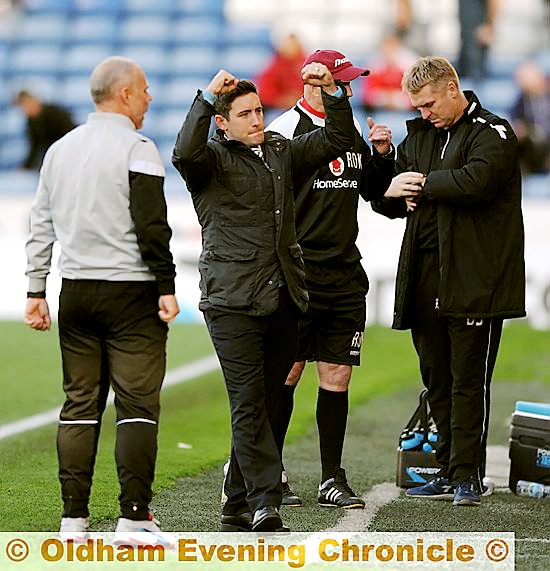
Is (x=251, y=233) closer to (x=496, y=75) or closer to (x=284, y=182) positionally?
(x=284, y=182)

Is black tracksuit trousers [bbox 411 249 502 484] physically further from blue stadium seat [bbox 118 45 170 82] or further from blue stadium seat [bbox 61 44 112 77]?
blue stadium seat [bbox 61 44 112 77]

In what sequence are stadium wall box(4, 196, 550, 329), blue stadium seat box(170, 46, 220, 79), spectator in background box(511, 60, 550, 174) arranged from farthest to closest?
1. blue stadium seat box(170, 46, 220, 79)
2. spectator in background box(511, 60, 550, 174)
3. stadium wall box(4, 196, 550, 329)

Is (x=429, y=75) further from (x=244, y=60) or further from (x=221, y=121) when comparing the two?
(x=244, y=60)

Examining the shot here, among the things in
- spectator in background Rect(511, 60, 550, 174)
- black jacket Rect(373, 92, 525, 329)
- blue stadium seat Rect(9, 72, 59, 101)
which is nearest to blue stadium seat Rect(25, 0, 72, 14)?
blue stadium seat Rect(9, 72, 59, 101)

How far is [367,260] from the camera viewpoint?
14531mm

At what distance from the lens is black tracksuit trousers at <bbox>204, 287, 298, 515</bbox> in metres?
5.02

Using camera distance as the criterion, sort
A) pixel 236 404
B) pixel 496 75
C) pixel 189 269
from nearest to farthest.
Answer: pixel 236 404 → pixel 189 269 → pixel 496 75

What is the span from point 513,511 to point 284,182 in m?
1.77

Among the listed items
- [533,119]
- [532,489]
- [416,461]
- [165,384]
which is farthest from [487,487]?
[533,119]

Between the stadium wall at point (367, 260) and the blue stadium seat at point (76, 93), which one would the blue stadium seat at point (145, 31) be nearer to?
the blue stadium seat at point (76, 93)

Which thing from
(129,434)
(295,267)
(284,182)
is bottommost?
(129,434)

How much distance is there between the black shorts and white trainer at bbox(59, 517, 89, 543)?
1.49m

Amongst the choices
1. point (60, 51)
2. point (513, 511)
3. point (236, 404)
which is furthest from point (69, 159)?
point (60, 51)

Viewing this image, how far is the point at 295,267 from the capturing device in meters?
5.14
